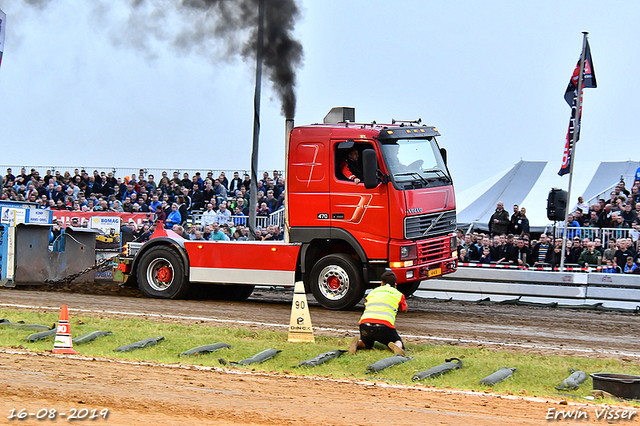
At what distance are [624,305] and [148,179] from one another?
1698cm

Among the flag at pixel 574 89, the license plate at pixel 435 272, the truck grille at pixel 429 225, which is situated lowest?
the license plate at pixel 435 272

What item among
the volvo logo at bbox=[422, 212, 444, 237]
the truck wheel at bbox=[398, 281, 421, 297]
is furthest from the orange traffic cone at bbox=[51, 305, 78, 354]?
the truck wheel at bbox=[398, 281, 421, 297]

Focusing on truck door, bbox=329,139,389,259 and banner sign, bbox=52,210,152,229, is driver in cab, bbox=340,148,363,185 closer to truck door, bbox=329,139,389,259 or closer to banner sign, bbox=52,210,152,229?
truck door, bbox=329,139,389,259

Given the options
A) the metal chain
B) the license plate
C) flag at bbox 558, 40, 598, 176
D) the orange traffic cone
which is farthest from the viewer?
flag at bbox 558, 40, 598, 176

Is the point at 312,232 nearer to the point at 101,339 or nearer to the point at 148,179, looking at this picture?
the point at 101,339

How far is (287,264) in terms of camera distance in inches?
572

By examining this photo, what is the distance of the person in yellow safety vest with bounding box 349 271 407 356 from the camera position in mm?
10047

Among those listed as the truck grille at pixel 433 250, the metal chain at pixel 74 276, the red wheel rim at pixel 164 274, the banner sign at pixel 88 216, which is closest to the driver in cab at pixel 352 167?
the truck grille at pixel 433 250

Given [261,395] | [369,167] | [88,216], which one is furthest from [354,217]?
[88,216]

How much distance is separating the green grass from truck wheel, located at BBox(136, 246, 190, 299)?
320 centimetres

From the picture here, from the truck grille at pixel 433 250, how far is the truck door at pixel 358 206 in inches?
28.1

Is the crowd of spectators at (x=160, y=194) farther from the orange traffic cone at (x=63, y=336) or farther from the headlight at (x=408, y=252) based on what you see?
the orange traffic cone at (x=63, y=336)

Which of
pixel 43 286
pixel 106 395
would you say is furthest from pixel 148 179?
pixel 106 395

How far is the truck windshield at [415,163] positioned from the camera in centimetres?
1368
